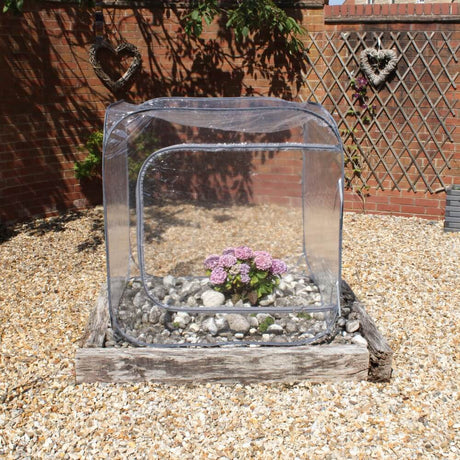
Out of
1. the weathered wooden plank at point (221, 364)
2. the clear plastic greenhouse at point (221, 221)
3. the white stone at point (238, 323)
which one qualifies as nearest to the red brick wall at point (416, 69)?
the clear plastic greenhouse at point (221, 221)

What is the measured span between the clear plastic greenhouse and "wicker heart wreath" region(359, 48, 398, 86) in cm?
262

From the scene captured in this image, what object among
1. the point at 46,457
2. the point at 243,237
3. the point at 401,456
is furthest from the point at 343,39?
the point at 46,457

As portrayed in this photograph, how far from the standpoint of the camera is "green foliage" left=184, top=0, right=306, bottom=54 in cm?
546

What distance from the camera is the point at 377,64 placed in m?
5.74

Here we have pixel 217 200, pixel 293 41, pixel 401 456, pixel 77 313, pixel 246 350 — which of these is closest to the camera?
pixel 401 456

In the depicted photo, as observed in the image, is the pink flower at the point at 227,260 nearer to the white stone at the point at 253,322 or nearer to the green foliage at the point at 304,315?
the white stone at the point at 253,322

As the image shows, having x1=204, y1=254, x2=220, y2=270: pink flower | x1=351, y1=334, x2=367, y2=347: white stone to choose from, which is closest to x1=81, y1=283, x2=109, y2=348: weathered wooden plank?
x1=204, y1=254, x2=220, y2=270: pink flower

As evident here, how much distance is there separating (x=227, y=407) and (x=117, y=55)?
4688 mm

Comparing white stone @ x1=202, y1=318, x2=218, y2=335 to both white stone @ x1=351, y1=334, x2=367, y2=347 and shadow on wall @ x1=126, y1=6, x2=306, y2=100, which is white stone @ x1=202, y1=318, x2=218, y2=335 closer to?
white stone @ x1=351, y1=334, x2=367, y2=347

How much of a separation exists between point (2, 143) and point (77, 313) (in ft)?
8.84

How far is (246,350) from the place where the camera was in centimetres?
280

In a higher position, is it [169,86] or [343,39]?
[343,39]

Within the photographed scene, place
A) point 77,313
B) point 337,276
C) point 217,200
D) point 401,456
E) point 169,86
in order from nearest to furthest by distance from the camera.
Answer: point 401,456, point 337,276, point 217,200, point 77,313, point 169,86

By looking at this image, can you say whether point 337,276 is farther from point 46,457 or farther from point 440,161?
point 440,161
